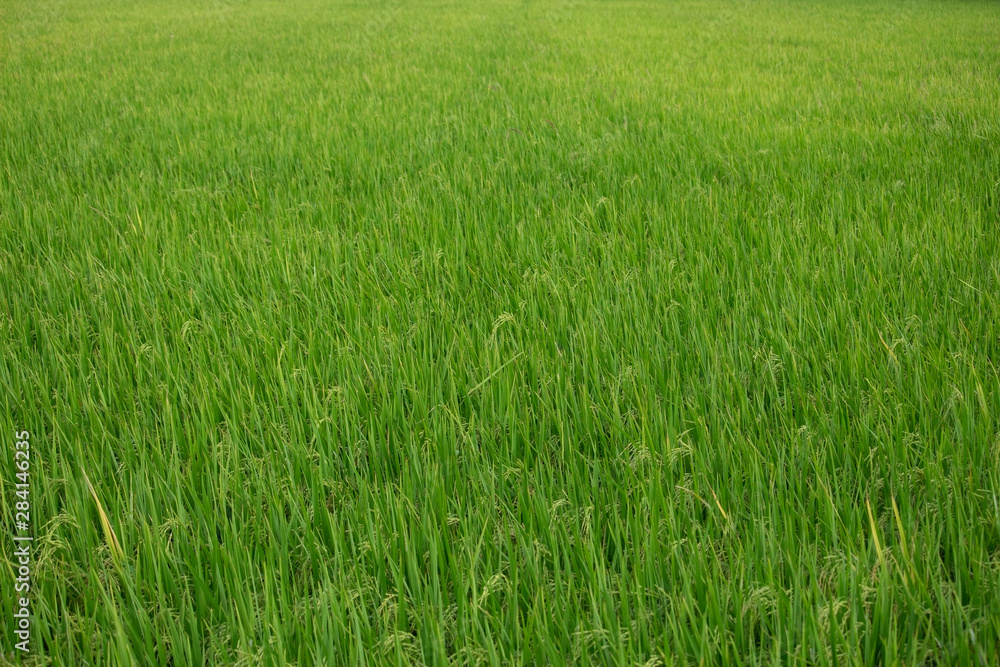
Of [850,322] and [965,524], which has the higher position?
[850,322]

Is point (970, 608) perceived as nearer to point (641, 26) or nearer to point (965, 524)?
point (965, 524)

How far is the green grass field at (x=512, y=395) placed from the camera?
102cm

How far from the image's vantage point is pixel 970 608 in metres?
0.97

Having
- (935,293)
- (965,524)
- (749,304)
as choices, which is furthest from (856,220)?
(965,524)

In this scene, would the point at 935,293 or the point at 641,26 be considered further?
the point at 641,26

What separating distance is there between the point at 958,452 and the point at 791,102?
161 inches

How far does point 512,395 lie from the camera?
5.04 ft

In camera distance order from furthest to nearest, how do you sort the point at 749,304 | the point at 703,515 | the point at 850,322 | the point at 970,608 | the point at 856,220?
the point at 856,220, the point at 749,304, the point at 850,322, the point at 703,515, the point at 970,608

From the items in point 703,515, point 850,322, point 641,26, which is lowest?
point 703,515

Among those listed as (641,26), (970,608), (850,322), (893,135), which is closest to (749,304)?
(850,322)

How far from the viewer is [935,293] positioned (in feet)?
6.52

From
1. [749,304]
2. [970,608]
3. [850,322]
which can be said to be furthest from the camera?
[749,304]

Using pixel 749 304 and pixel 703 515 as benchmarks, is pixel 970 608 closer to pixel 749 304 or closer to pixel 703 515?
pixel 703 515

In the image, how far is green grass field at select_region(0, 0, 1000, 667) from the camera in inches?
40.2
